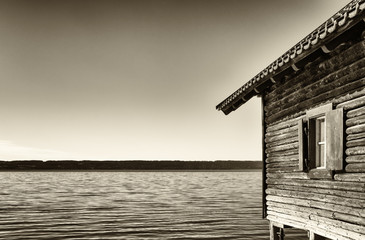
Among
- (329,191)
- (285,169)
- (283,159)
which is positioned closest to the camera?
(329,191)

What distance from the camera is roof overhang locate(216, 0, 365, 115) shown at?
7797 millimetres

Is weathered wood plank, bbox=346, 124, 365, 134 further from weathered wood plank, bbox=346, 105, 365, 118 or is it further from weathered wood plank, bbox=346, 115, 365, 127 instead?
weathered wood plank, bbox=346, 105, 365, 118

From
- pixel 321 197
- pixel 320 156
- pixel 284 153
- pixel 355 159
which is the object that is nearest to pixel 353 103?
pixel 355 159

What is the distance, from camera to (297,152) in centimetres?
1157

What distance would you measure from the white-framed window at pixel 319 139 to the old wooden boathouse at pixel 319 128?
16 mm

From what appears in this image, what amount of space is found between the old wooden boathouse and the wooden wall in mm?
17

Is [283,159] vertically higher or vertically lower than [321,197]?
higher

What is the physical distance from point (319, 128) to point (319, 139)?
23 centimetres

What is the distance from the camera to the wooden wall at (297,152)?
9008 mm

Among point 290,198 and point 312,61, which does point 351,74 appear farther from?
point 290,198

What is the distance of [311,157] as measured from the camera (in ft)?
35.9

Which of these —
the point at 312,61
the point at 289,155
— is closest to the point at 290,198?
the point at 289,155

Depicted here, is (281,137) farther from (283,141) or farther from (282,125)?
(282,125)

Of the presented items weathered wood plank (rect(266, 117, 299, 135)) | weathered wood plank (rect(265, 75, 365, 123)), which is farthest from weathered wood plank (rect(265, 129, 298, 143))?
weathered wood plank (rect(265, 75, 365, 123))
